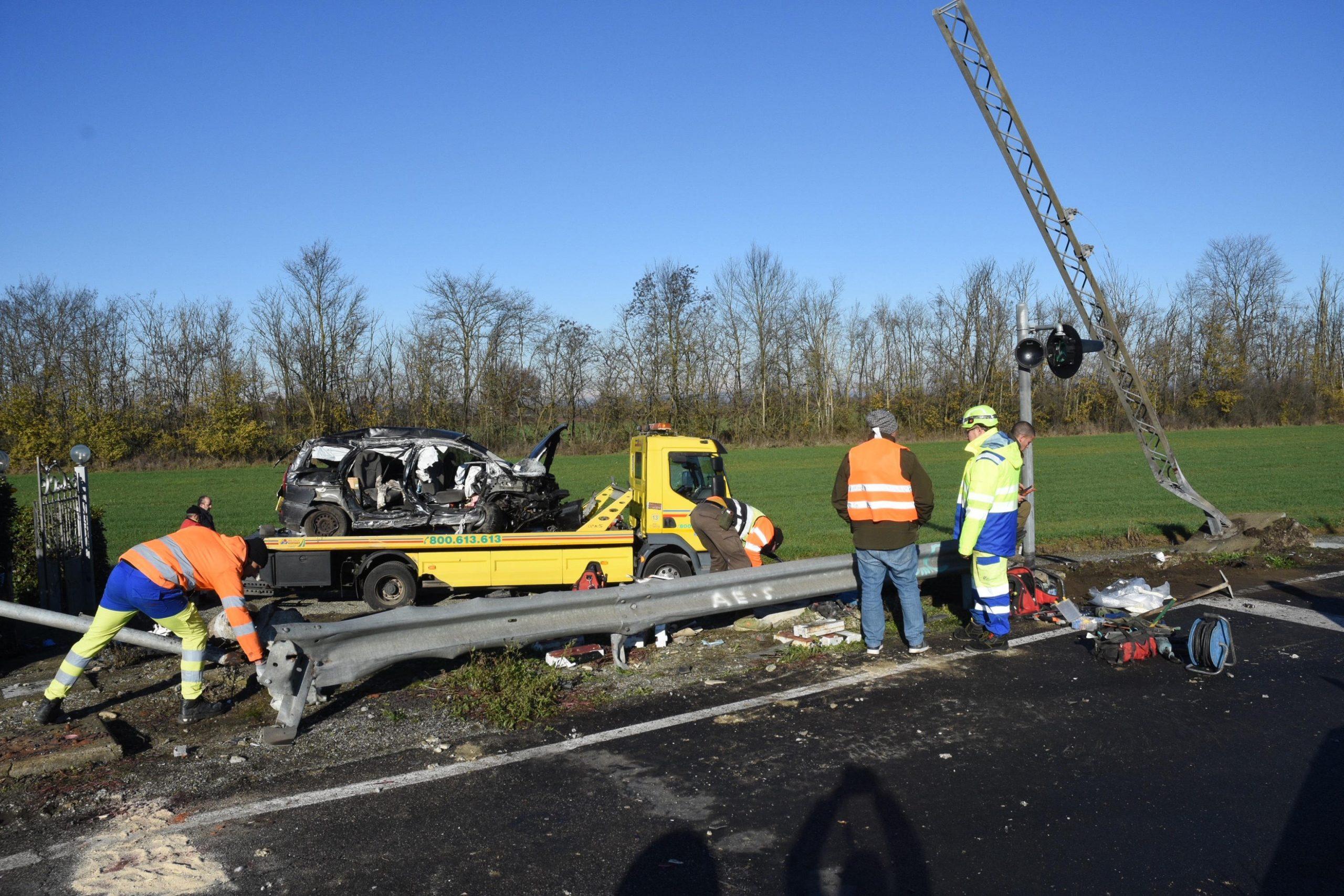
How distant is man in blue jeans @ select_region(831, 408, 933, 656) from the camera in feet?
22.5

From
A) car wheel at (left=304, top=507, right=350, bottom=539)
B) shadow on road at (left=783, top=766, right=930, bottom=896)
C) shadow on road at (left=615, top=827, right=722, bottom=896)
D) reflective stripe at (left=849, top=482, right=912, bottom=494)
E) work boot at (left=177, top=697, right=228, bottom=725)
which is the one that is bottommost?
shadow on road at (left=783, top=766, right=930, bottom=896)

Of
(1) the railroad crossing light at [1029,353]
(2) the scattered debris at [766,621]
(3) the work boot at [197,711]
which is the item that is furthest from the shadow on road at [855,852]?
(1) the railroad crossing light at [1029,353]

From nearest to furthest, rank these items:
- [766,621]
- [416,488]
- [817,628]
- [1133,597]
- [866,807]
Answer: [866,807] → [817,628] → [766,621] → [1133,597] → [416,488]

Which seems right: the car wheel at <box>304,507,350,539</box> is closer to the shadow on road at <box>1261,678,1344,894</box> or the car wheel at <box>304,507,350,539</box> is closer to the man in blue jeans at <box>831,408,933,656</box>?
the man in blue jeans at <box>831,408,933,656</box>

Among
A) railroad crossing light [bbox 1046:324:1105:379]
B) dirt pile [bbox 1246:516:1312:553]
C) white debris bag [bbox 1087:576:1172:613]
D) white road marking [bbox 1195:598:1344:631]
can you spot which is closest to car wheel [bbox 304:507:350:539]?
white debris bag [bbox 1087:576:1172:613]

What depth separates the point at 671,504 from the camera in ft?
34.6

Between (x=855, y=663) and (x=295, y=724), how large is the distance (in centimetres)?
395

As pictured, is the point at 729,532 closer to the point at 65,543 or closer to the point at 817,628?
the point at 817,628

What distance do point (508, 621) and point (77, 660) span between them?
9.13 ft

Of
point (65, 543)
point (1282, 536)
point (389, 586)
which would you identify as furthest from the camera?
point (1282, 536)

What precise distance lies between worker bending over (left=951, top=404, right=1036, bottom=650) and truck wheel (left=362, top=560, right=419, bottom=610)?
6.16 meters

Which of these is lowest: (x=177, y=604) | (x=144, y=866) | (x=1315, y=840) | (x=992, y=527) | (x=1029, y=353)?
(x=1315, y=840)

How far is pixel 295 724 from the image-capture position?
17.3 feet

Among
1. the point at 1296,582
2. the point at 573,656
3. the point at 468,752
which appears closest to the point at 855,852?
the point at 468,752
